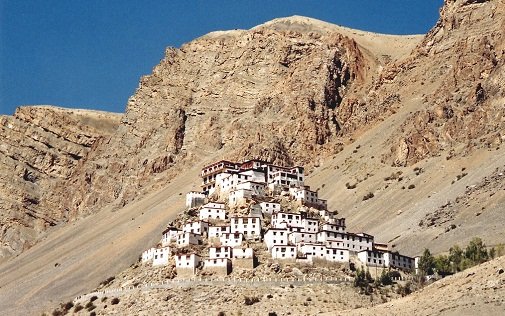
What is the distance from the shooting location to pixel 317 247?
318ft

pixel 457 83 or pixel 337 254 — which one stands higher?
pixel 457 83

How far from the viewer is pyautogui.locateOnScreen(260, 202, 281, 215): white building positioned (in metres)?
106

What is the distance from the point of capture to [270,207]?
4195 inches

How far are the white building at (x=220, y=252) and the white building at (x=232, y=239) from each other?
1.17 m

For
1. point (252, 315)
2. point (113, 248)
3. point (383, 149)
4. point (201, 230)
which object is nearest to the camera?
point (252, 315)

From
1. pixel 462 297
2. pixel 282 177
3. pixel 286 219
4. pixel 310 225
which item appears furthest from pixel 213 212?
pixel 462 297

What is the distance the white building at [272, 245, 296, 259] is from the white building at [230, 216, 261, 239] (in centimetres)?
441

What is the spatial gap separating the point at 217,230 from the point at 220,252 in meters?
5.74

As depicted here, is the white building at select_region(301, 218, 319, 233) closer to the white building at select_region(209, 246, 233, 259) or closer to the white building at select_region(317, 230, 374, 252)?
the white building at select_region(317, 230, 374, 252)

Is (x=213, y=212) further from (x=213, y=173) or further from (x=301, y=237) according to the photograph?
(x=213, y=173)

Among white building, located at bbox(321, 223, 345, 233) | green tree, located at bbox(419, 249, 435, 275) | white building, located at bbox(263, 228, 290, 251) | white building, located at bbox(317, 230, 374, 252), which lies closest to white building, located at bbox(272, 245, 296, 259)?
white building, located at bbox(263, 228, 290, 251)

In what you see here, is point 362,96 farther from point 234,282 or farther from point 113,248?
point 234,282

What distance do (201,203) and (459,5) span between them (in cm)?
8961

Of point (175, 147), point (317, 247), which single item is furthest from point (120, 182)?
point (317, 247)
